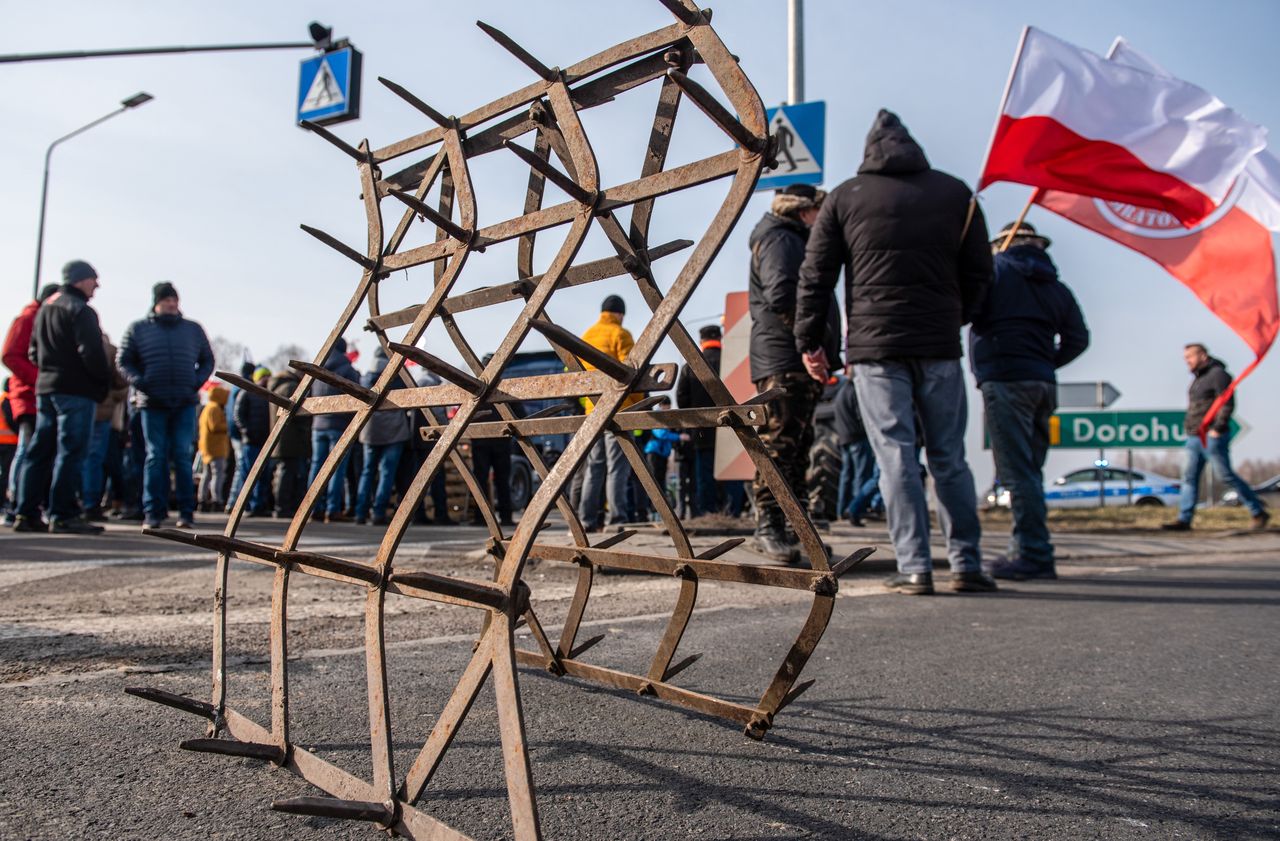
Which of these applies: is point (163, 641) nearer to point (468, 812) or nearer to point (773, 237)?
point (468, 812)

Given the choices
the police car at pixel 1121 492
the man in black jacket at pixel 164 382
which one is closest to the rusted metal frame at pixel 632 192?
the man in black jacket at pixel 164 382

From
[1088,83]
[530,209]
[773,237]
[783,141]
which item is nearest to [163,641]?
[530,209]

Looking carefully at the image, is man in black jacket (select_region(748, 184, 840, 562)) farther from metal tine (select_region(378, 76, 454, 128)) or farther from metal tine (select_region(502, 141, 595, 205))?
metal tine (select_region(502, 141, 595, 205))

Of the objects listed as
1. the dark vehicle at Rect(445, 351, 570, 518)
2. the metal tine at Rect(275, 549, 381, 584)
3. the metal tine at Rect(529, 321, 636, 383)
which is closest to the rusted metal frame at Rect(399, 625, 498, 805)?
the metal tine at Rect(275, 549, 381, 584)

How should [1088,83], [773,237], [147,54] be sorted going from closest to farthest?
[773,237] → [1088,83] → [147,54]

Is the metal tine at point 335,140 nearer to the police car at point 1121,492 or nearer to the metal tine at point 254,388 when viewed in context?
the metal tine at point 254,388

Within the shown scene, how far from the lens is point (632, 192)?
159 centimetres

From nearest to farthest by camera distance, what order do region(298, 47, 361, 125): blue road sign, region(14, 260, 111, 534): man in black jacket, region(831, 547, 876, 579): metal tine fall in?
region(831, 547, 876, 579): metal tine, region(14, 260, 111, 534): man in black jacket, region(298, 47, 361, 125): blue road sign

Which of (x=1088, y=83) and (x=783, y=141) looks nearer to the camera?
(x=1088, y=83)

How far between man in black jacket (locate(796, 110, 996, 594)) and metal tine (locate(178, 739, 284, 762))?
3.33 m

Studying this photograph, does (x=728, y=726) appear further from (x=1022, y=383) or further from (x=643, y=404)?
(x=1022, y=383)

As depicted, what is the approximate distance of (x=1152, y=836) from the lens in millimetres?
1661

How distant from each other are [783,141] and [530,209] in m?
5.44

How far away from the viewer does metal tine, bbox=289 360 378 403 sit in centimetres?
179
